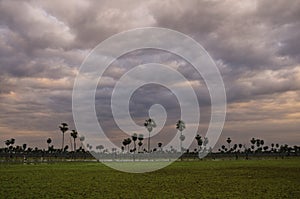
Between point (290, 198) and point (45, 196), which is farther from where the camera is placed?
point (45, 196)

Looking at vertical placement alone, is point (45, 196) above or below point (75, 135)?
A: below

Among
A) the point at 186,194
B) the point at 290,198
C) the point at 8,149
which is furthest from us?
the point at 8,149

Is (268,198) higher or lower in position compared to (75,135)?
lower

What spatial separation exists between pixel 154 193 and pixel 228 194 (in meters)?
5.31

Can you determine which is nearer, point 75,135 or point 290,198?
point 290,198

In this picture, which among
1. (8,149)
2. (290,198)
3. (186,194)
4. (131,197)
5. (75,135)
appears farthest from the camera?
(8,149)

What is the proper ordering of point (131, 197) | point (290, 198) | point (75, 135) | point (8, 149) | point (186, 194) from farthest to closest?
point (8, 149), point (75, 135), point (186, 194), point (131, 197), point (290, 198)

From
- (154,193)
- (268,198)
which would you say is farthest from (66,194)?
(268,198)

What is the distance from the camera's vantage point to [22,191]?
90.4 feet

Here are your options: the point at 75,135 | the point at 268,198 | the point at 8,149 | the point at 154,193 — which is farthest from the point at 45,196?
the point at 8,149

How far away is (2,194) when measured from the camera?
2536 centimetres

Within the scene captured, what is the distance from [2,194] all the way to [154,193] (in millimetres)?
10641

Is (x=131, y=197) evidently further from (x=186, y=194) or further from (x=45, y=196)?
(x=45, y=196)

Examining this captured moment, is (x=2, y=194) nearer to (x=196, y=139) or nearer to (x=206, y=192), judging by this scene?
(x=206, y=192)
